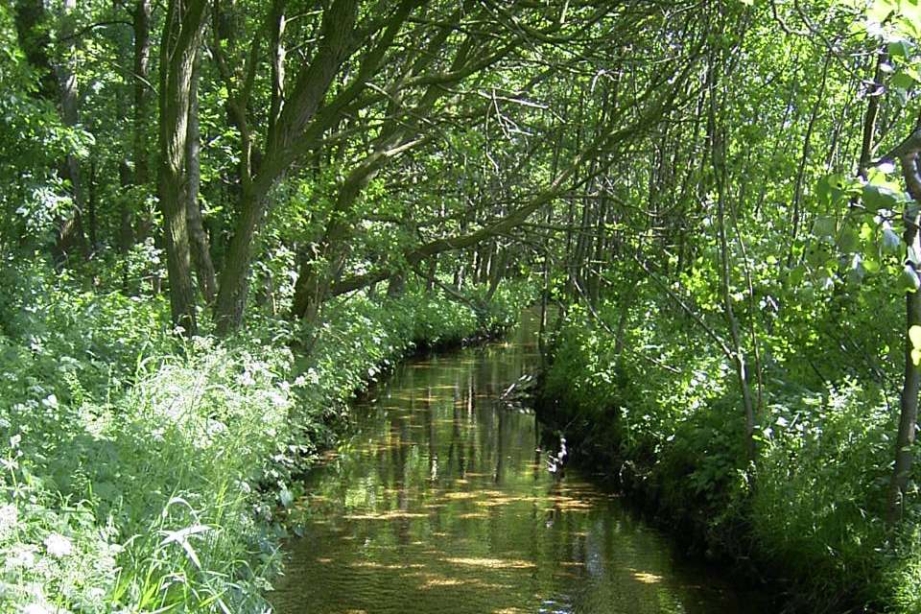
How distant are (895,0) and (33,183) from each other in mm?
12652

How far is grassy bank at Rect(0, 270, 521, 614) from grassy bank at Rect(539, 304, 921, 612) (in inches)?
160

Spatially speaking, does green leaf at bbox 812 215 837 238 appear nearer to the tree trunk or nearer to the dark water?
the dark water

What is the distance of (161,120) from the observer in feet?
34.4

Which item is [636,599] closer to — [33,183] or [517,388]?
[33,183]

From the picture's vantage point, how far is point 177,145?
34.4 feet

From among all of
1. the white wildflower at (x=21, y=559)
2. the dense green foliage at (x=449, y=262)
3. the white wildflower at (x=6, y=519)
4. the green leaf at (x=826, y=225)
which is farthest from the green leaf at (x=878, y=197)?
the white wildflower at (x=6, y=519)

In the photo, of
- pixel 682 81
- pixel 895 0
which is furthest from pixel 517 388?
pixel 895 0

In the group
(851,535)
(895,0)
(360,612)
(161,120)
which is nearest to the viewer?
(895,0)

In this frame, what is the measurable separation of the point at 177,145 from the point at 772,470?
22.8ft

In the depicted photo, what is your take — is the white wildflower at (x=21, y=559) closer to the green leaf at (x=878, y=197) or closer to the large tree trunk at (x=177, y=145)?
the green leaf at (x=878, y=197)

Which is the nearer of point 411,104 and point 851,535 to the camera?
point 851,535

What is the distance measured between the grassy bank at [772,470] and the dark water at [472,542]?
0.48m

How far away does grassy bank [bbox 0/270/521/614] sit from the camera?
4.19m

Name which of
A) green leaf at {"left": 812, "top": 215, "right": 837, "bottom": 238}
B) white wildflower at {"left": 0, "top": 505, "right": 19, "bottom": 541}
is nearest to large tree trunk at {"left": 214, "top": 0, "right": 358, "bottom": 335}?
white wildflower at {"left": 0, "top": 505, "right": 19, "bottom": 541}
